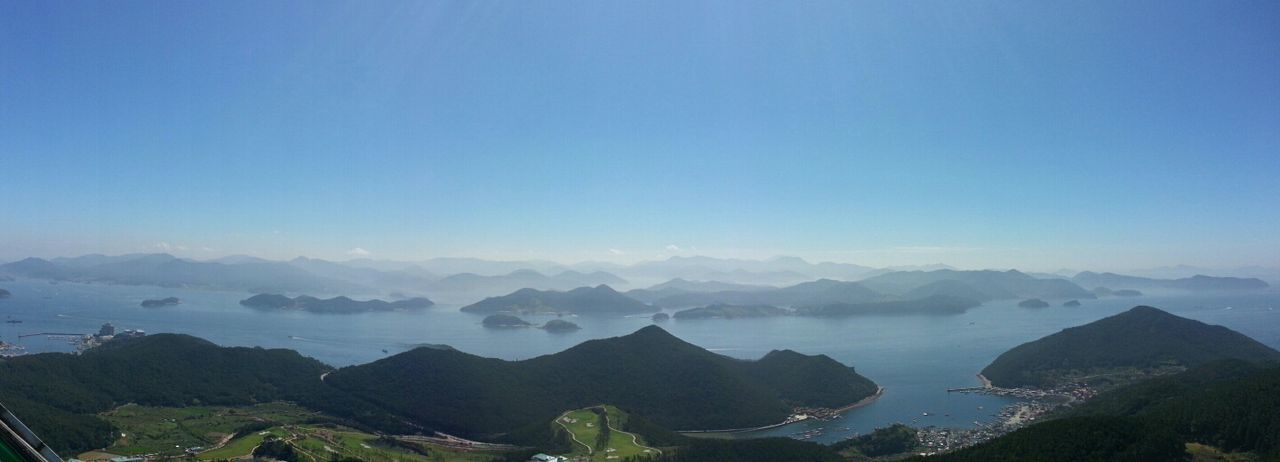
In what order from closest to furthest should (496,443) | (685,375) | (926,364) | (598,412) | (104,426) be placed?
(104,426) → (496,443) → (598,412) → (685,375) → (926,364)

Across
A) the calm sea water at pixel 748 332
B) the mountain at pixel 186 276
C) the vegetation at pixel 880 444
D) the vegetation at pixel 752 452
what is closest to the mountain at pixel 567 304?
the calm sea water at pixel 748 332

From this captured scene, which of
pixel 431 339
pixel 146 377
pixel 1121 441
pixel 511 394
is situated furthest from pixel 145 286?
pixel 1121 441

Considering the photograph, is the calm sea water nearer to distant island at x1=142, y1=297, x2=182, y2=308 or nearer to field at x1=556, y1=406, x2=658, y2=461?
distant island at x1=142, y1=297, x2=182, y2=308

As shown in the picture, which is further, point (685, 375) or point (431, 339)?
point (431, 339)

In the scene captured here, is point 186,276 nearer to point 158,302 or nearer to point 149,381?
point 158,302

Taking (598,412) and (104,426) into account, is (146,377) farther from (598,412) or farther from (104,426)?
(598,412)

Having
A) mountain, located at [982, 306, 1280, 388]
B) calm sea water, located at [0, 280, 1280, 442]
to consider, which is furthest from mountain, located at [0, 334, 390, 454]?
mountain, located at [982, 306, 1280, 388]

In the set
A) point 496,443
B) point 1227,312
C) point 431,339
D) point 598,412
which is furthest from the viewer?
point 1227,312

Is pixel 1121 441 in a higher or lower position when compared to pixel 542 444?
higher
